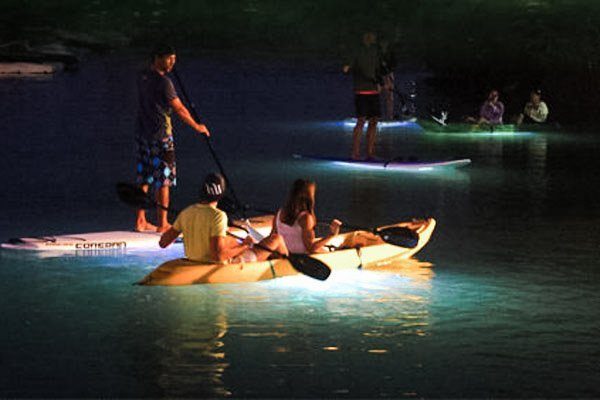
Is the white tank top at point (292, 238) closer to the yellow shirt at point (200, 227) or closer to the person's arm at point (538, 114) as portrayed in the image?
the yellow shirt at point (200, 227)

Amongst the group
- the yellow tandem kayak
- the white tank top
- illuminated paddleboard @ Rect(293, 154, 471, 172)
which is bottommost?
illuminated paddleboard @ Rect(293, 154, 471, 172)

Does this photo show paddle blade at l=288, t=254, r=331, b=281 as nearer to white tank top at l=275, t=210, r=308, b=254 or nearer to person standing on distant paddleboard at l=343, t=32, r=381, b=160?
white tank top at l=275, t=210, r=308, b=254

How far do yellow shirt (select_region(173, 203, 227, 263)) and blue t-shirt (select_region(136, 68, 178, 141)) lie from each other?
2.81 meters

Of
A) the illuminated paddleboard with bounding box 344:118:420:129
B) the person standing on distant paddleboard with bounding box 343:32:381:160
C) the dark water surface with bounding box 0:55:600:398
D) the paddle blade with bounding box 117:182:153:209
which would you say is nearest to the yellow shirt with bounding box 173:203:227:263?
the dark water surface with bounding box 0:55:600:398

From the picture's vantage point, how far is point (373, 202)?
19172 mm

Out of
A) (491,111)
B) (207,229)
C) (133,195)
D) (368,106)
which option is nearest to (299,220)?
(207,229)

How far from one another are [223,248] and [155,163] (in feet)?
10.1

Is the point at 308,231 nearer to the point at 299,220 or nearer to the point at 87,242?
the point at 299,220

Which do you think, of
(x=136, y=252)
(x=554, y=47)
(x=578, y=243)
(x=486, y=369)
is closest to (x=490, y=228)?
(x=578, y=243)

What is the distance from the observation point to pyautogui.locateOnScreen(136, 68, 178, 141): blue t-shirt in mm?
15711

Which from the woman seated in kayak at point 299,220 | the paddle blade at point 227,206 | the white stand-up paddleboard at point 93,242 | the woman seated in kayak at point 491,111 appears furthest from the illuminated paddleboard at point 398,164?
the woman seated in kayak at point 299,220

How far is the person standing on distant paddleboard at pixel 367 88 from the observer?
24484 millimetres

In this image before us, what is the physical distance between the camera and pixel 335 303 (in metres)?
12.7

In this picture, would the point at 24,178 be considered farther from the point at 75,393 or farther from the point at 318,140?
the point at 75,393
